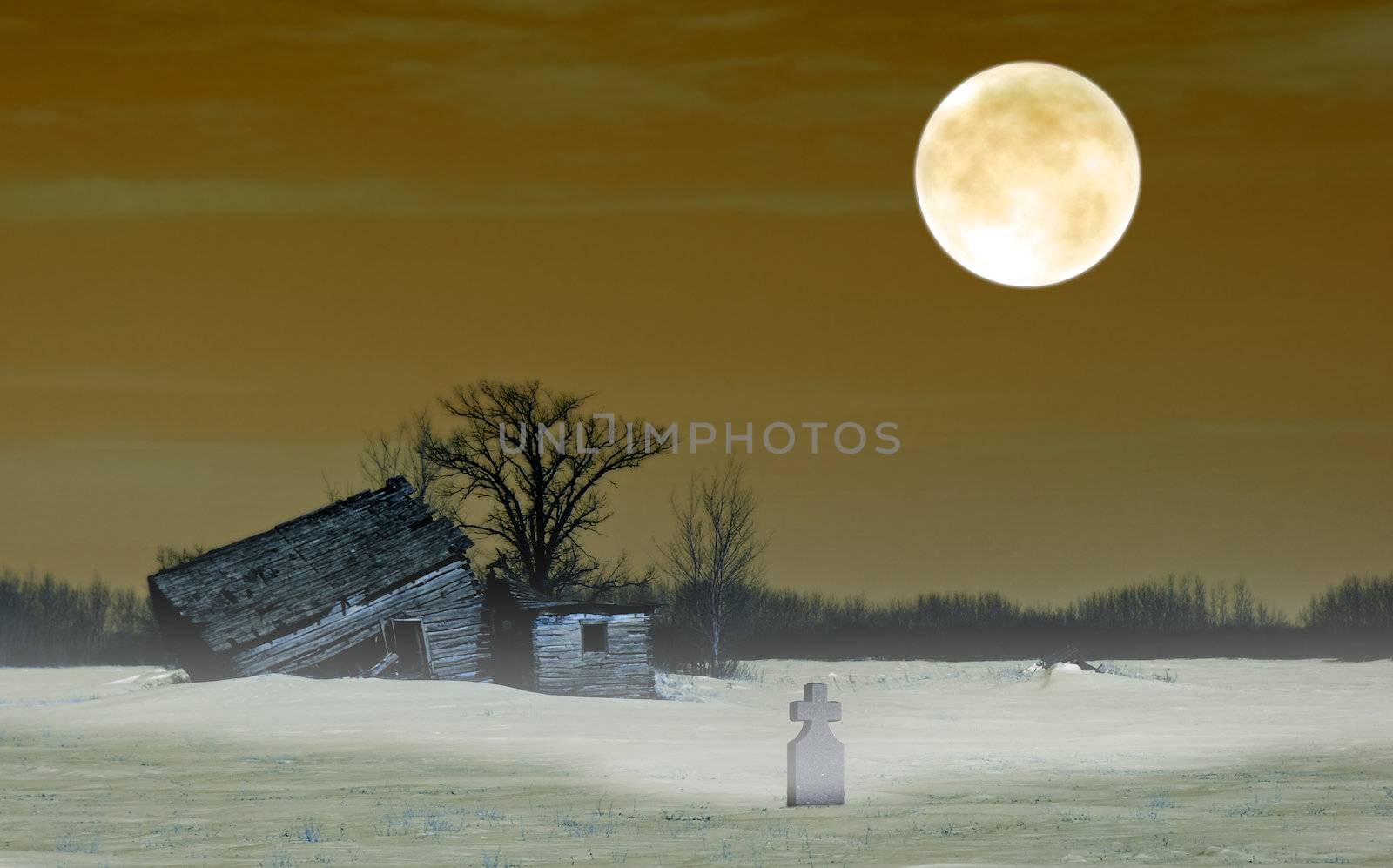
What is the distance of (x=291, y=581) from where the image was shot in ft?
144

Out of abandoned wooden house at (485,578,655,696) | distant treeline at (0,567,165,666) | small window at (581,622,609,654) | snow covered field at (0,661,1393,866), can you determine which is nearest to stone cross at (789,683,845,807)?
snow covered field at (0,661,1393,866)

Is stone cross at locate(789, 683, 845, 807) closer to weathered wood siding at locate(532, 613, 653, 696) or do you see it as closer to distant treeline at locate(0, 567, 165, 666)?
weathered wood siding at locate(532, 613, 653, 696)

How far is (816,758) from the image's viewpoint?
19062 millimetres

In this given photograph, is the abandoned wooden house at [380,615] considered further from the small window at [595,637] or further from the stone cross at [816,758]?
the stone cross at [816,758]

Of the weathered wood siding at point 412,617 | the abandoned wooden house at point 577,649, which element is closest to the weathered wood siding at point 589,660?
the abandoned wooden house at point 577,649

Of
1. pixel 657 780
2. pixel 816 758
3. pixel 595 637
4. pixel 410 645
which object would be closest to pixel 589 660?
pixel 595 637

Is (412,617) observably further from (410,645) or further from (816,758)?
(816,758)

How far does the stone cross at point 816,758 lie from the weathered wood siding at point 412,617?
1023 inches

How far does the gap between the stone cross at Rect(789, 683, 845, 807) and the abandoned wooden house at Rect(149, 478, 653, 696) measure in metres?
25.9

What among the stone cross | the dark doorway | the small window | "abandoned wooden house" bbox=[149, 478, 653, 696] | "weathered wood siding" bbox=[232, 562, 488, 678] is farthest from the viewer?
the small window

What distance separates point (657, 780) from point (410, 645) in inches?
904

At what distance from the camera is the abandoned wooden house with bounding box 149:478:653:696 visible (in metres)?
42.7

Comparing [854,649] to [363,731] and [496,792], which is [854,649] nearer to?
[363,731]

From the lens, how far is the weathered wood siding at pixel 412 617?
4247 cm
